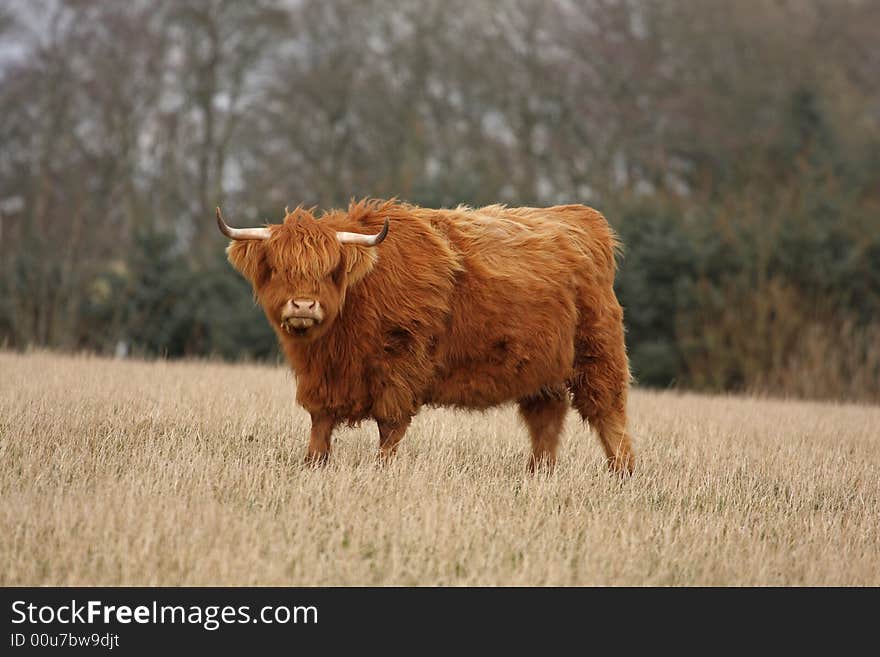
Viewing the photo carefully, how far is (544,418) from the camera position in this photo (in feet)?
22.7

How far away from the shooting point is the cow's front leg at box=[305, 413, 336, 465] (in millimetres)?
5980

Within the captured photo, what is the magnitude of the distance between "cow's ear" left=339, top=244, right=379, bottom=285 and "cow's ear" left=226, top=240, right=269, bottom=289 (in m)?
0.46

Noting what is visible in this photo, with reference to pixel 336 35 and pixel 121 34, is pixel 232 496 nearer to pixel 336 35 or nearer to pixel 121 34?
pixel 121 34

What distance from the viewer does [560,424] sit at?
6914 mm

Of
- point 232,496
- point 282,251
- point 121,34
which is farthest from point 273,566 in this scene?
point 121,34

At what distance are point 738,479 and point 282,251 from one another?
329 centimetres

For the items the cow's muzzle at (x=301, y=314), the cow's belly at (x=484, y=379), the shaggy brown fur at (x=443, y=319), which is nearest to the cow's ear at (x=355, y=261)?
the shaggy brown fur at (x=443, y=319)

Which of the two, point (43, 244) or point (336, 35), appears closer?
point (43, 244)

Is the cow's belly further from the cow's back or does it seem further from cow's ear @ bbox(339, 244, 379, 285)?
cow's ear @ bbox(339, 244, 379, 285)

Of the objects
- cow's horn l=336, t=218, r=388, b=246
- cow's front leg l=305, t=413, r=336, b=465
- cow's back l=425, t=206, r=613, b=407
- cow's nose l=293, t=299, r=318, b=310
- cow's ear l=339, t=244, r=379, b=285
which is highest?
cow's horn l=336, t=218, r=388, b=246

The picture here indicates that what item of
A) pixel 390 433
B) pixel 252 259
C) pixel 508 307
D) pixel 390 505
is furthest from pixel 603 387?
pixel 252 259

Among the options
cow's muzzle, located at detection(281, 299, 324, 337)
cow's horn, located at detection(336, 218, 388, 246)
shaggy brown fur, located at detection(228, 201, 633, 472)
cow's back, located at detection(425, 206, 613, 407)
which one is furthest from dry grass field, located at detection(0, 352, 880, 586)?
cow's horn, located at detection(336, 218, 388, 246)

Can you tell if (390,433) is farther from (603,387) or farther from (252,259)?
(603,387)

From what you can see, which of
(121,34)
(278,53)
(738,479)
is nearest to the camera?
(738,479)
